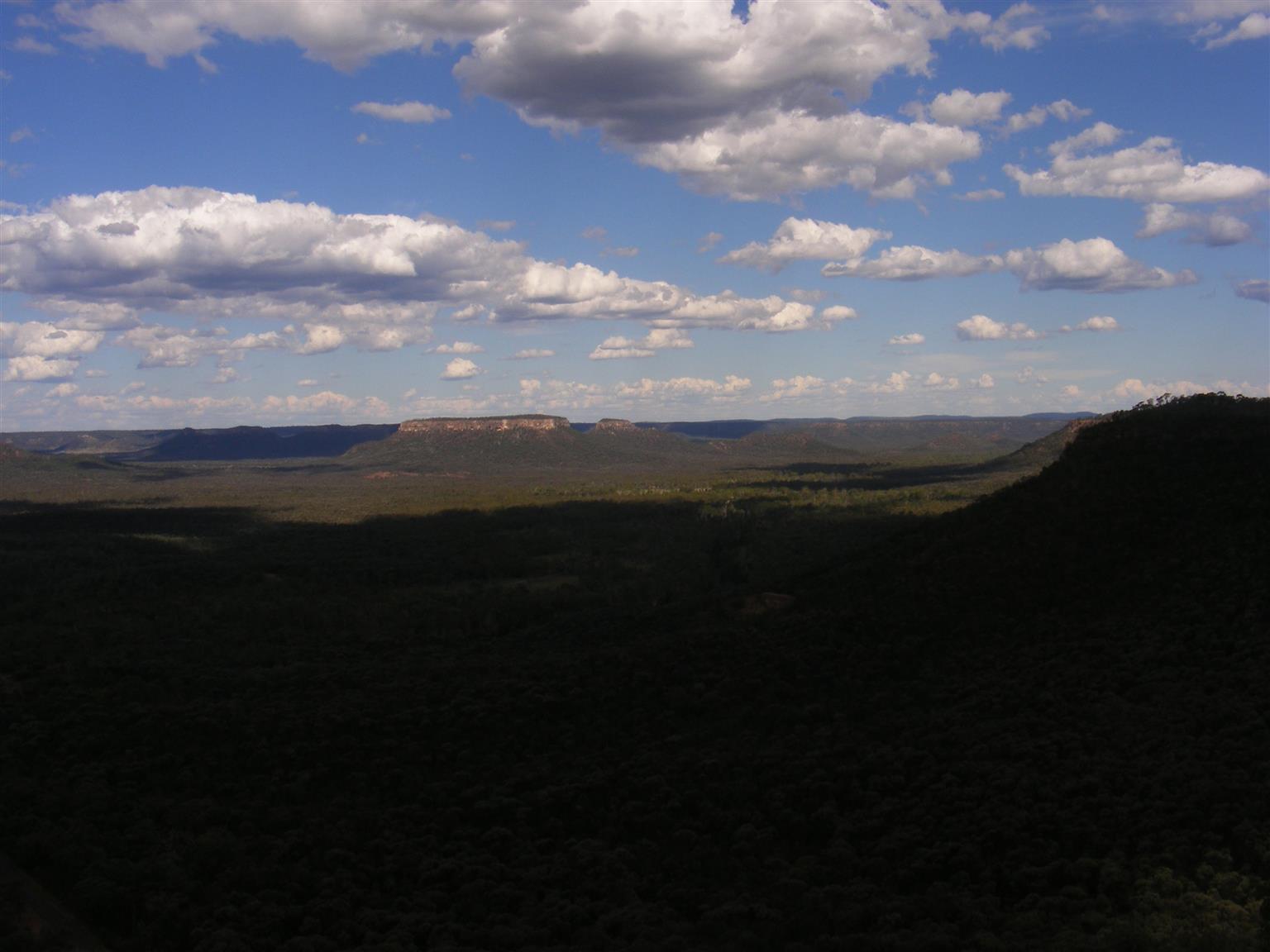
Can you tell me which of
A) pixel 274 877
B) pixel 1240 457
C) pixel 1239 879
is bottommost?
pixel 274 877

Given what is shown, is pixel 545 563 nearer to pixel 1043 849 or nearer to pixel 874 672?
pixel 874 672

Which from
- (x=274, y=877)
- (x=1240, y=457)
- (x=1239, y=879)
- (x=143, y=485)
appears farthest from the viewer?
(x=143, y=485)

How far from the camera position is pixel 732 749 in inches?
1291

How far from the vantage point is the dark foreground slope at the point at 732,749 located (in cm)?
2200

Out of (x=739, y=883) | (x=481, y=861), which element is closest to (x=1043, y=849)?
(x=739, y=883)

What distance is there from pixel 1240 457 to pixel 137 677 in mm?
47139

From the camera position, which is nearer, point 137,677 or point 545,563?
point 137,677

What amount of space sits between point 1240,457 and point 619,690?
30096 millimetres

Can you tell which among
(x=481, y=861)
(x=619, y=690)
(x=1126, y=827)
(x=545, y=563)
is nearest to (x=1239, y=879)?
(x=1126, y=827)

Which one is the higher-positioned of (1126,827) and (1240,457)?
(1240,457)

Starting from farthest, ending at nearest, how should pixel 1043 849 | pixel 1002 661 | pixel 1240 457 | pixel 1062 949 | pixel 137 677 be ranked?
pixel 1240 457, pixel 137 677, pixel 1002 661, pixel 1043 849, pixel 1062 949

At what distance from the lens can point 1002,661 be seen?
37.7 m

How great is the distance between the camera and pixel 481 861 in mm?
25391

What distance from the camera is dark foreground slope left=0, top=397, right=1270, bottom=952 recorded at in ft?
72.2
